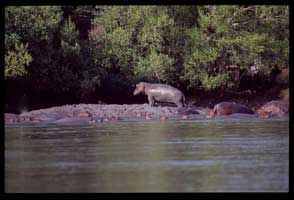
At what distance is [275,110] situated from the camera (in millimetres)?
18125

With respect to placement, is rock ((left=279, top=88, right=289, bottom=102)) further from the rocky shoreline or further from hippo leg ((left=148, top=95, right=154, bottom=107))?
hippo leg ((left=148, top=95, right=154, bottom=107))

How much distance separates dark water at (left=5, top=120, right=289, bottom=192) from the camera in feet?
30.2

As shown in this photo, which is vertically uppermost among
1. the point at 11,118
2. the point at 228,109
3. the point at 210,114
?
the point at 11,118

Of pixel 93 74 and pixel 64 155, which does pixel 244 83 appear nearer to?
pixel 93 74

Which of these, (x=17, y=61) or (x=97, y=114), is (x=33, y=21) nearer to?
(x=17, y=61)

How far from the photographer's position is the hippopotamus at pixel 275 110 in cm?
1784

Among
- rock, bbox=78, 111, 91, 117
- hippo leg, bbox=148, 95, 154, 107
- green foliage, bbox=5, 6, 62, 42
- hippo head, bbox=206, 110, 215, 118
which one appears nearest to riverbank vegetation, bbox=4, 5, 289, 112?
green foliage, bbox=5, 6, 62, 42

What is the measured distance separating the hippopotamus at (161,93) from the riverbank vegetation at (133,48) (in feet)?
1.62

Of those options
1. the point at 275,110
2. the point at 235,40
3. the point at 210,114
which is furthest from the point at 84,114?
the point at 275,110

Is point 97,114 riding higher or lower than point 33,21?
lower

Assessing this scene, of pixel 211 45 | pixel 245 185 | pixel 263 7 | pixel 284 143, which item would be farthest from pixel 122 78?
pixel 245 185

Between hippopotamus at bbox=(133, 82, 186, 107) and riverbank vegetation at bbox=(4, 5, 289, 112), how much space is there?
495mm

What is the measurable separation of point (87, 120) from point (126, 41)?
3.44m

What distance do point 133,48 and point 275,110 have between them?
166 inches
